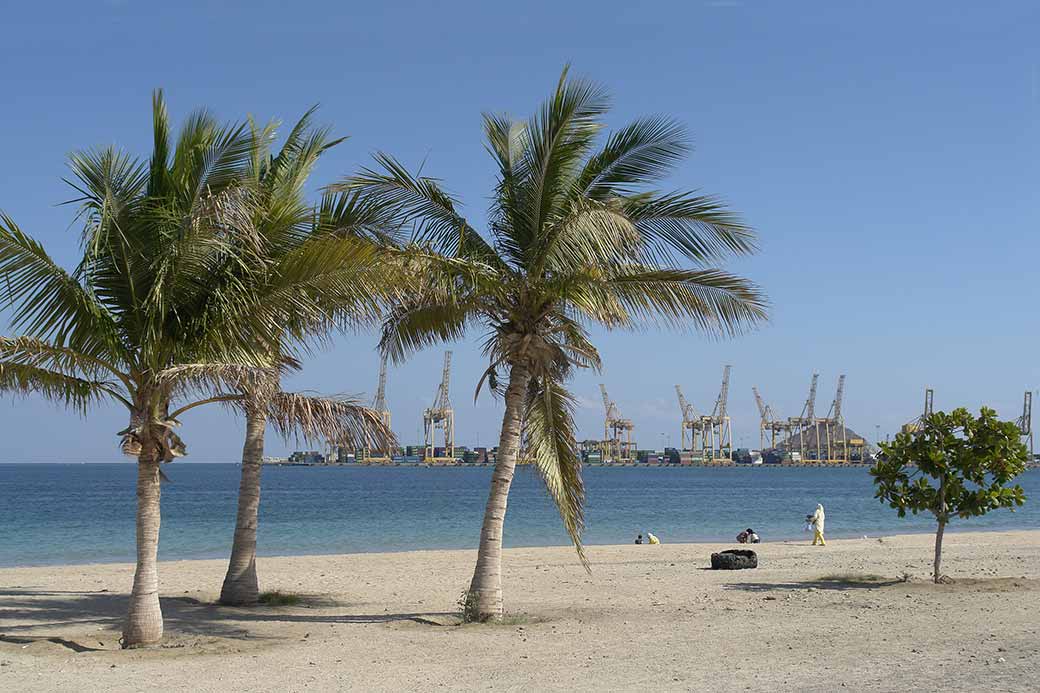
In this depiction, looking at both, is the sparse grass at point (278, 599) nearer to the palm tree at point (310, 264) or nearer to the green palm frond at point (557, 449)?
the palm tree at point (310, 264)

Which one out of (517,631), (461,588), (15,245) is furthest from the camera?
(461,588)

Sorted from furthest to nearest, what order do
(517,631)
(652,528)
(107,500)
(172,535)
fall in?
(107,500), (652,528), (172,535), (517,631)

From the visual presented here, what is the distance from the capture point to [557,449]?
12.1 metres

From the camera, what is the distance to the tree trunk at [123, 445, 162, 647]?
10.0 metres

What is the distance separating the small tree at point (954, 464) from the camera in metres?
14.6

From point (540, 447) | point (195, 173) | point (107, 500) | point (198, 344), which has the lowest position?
point (107, 500)

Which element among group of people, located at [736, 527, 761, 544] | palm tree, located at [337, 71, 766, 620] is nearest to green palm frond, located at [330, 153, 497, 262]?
palm tree, located at [337, 71, 766, 620]

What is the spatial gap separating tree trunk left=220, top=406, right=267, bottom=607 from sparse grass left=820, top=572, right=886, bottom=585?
29.6 feet

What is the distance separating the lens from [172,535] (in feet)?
124

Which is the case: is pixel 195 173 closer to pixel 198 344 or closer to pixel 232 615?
pixel 198 344

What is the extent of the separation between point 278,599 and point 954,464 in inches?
396

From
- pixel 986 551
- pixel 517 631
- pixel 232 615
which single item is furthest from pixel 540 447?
pixel 986 551

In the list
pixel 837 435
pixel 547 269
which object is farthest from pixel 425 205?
pixel 837 435

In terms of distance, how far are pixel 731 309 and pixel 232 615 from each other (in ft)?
24.0
